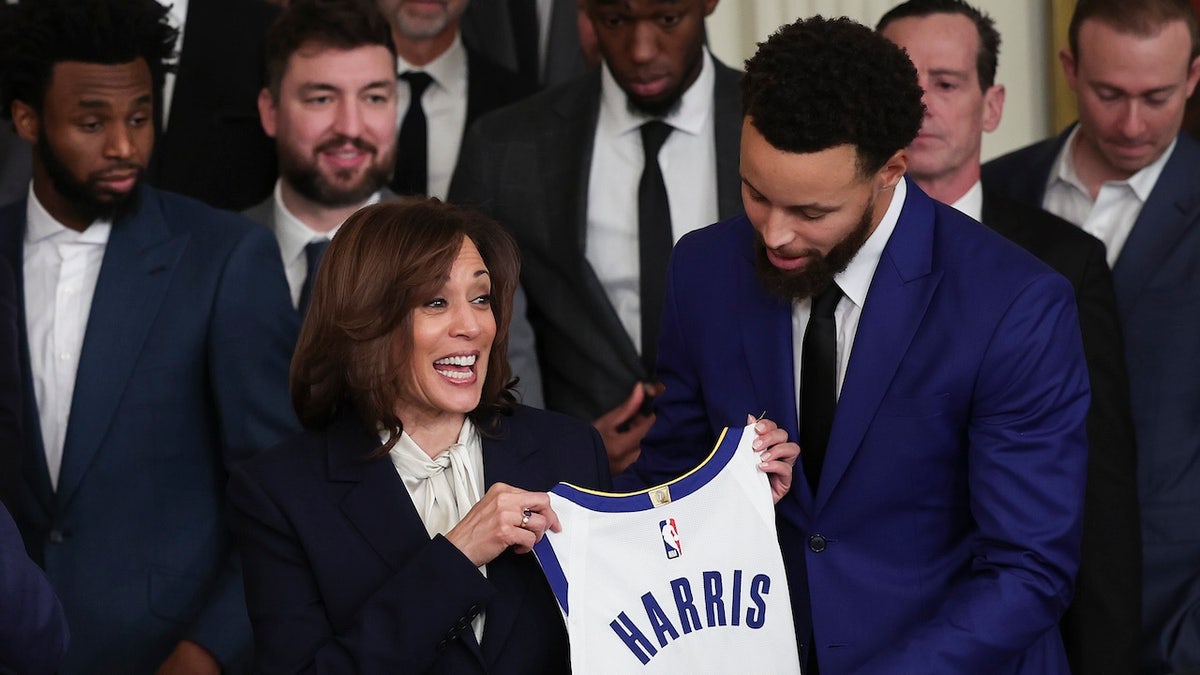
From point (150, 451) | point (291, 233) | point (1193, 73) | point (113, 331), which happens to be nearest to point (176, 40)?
point (291, 233)

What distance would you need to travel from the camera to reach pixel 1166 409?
365 cm

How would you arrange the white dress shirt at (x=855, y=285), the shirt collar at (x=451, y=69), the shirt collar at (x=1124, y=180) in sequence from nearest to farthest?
1. the white dress shirt at (x=855, y=285)
2. the shirt collar at (x=1124, y=180)
3. the shirt collar at (x=451, y=69)

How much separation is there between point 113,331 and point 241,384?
1.02 feet

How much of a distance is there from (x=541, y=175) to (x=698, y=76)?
45cm

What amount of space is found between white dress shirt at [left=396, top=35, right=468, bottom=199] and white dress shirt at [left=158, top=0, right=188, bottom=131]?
54cm

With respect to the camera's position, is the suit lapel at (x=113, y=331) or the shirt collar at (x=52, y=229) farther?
the shirt collar at (x=52, y=229)

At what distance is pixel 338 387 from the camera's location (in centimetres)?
250

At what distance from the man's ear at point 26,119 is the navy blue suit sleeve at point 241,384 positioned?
1.76 ft

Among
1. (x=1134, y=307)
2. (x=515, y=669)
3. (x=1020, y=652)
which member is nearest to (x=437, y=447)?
(x=515, y=669)

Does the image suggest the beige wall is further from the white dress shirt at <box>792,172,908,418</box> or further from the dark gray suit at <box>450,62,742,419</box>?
the white dress shirt at <box>792,172,908,418</box>

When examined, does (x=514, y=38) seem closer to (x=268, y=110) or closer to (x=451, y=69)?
(x=451, y=69)

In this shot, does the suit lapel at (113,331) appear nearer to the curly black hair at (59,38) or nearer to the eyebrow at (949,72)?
the curly black hair at (59,38)

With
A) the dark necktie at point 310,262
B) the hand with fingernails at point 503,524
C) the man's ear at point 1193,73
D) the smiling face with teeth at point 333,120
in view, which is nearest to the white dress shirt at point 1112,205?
the man's ear at point 1193,73

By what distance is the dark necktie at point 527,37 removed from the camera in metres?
4.08
